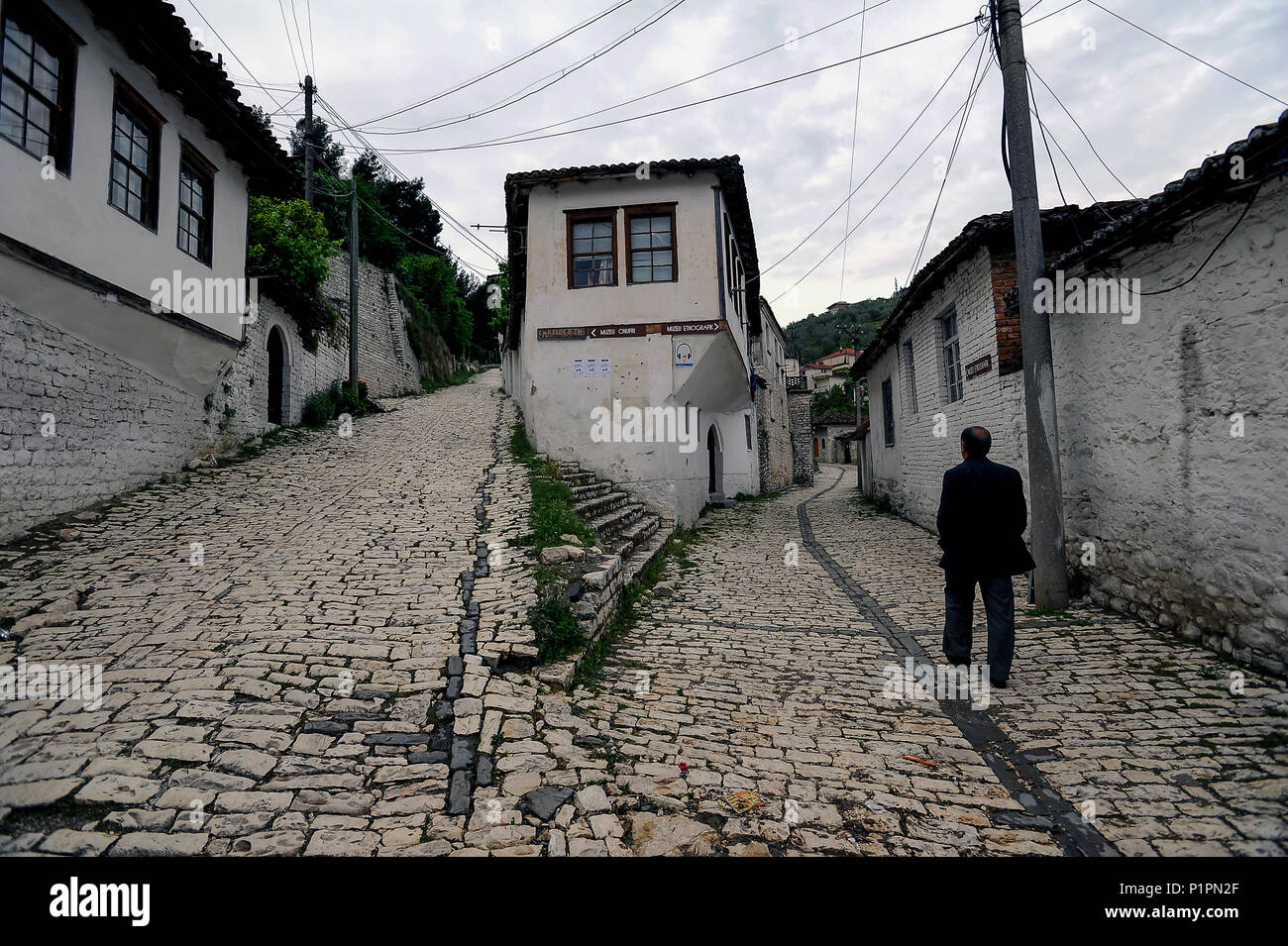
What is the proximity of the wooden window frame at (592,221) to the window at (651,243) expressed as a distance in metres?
0.28

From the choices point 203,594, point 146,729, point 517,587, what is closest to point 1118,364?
point 517,587

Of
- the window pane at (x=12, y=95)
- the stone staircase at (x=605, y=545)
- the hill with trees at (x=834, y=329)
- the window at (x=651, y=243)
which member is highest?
the hill with trees at (x=834, y=329)

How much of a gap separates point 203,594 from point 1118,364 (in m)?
8.97

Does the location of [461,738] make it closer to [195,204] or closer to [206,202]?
[195,204]

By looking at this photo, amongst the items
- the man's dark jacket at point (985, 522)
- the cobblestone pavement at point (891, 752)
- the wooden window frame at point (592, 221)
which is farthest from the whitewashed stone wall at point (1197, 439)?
the wooden window frame at point (592, 221)

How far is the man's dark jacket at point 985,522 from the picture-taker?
480cm

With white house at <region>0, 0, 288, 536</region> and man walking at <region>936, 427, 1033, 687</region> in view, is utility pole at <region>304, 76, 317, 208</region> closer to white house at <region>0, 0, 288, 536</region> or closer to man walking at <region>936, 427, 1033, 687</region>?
white house at <region>0, 0, 288, 536</region>

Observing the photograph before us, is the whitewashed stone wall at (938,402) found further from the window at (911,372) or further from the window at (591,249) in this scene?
the window at (591,249)

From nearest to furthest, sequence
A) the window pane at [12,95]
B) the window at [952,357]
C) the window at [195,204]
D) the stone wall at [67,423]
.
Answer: the window pane at [12,95] < the stone wall at [67,423] < the window at [195,204] < the window at [952,357]

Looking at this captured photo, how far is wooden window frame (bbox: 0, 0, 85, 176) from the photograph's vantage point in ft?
20.0

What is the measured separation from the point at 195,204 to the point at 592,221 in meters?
6.59

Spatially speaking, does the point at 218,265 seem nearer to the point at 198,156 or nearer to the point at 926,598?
the point at 198,156

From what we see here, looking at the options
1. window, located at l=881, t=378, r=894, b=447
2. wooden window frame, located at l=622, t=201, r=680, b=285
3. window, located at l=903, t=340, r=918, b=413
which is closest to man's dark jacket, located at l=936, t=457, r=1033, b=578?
wooden window frame, located at l=622, t=201, r=680, b=285

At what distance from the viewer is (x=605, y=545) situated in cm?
832
